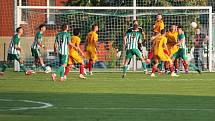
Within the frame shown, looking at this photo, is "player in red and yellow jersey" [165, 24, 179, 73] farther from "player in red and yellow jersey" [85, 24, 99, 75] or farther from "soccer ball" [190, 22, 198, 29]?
"soccer ball" [190, 22, 198, 29]

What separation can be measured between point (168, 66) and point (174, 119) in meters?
18.5

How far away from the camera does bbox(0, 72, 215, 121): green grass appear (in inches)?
488

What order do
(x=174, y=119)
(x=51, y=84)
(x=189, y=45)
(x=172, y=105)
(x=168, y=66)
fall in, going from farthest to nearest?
1. (x=189, y=45)
2. (x=168, y=66)
3. (x=51, y=84)
4. (x=172, y=105)
5. (x=174, y=119)

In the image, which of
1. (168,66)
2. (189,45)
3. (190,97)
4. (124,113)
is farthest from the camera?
(189,45)

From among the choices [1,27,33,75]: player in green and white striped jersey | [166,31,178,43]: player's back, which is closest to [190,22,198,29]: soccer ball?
[166,31,178,43]: player's back

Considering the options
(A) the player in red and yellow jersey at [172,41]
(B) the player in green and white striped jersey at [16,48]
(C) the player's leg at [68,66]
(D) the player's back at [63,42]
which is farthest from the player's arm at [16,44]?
(A) the player in red and yellow jersey at [172,41]

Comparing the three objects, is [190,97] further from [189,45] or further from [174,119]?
[189,45]

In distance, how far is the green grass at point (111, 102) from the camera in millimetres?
12398

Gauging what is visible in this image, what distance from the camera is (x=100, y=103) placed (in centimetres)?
1509

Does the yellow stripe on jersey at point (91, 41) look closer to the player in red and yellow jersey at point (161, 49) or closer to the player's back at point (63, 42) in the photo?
the player in red and yellow jersey at point (161, 49)

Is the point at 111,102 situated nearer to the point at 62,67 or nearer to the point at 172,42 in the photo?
the point at 62,67

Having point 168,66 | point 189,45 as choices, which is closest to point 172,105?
point 168,66

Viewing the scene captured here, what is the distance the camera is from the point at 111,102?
15320 mm

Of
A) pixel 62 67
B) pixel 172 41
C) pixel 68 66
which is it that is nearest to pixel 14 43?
pixel 68 66
